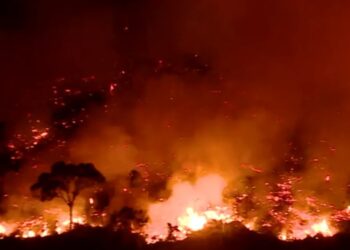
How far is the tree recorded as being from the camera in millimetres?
31938

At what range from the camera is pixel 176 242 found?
32.8 m

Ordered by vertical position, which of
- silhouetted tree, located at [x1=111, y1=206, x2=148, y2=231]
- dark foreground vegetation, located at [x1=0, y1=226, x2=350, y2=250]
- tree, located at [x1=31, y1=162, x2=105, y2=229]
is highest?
tree, located at [x1=31, y1=162, x2=105, y2=229]

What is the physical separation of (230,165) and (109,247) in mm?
12559

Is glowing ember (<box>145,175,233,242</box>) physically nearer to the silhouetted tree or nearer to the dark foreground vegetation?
the silhouetted tree

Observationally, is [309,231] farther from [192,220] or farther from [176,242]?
[176,242]

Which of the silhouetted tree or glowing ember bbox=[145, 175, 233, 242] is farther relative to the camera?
glowing ember bbox=[145, 175, 233, 242]

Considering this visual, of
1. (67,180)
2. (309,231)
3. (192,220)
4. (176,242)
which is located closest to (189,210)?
(192,220)

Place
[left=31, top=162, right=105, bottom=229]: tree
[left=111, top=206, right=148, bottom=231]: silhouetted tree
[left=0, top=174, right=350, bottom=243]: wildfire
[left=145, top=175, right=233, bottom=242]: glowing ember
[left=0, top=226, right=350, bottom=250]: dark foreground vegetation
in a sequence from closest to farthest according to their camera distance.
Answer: [left=31, top=162, right=105, bottom=229]: tree → [left=0, top=226, right=350, bottom=250]: dark foreground vegetation → [left=111, top=206, right=148, bottom=231]: silhouetted tree → [left=0, top=174, right=350, bottom=243]: wildfire → [left=145, top=175, right=233, bottom=242]: glowing ember

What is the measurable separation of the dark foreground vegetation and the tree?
2.02 meters

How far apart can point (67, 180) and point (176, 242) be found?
6312mm

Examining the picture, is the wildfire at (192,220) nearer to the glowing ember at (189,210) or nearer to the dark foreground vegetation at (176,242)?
the glowing ember at (189,210)

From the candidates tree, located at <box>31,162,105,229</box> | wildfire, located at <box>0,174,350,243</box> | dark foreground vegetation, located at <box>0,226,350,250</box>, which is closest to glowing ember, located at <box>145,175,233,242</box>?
wildfire, located at <box>0,174,350,243</box>

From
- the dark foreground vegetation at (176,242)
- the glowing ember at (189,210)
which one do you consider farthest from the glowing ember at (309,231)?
the glowing ember at (189,210)

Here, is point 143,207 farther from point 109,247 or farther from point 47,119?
point 47,119
